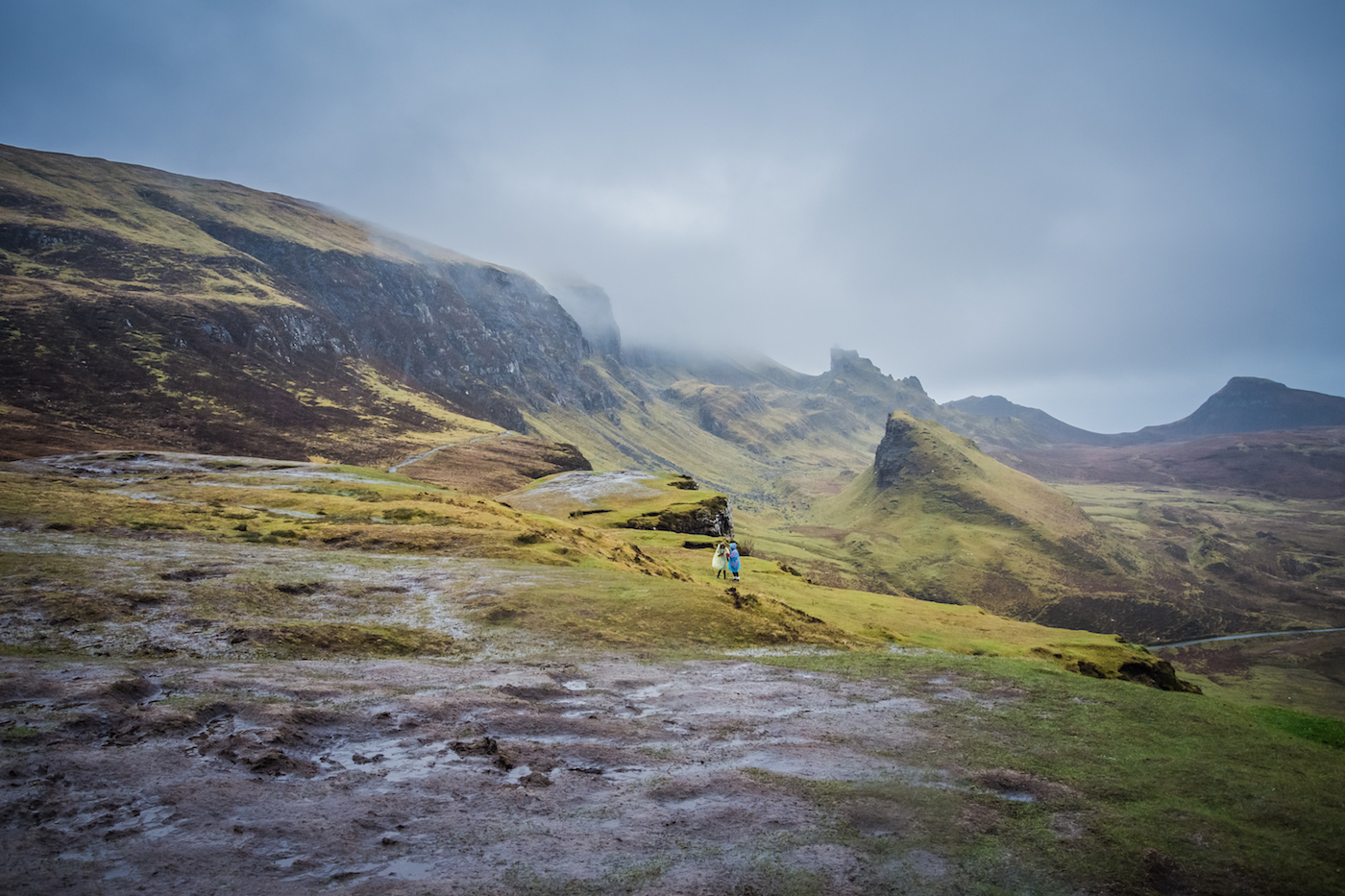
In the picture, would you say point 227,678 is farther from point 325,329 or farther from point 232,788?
point 325,329

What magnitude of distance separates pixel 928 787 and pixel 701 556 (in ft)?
152

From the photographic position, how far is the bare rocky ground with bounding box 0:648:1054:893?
9016mm

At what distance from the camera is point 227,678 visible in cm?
1698

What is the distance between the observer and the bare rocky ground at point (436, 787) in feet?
29.6

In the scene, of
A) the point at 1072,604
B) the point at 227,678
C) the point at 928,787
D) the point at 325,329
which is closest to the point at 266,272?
the point at 325,329

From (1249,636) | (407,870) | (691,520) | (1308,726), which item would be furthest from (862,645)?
(1249,636)

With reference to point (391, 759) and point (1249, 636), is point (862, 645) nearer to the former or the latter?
point (391, 759)

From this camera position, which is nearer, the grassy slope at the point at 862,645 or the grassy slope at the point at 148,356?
the grassy slope at the point at 862,645

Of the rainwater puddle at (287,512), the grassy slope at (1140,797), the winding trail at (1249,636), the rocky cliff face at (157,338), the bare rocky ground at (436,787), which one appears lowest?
the winding trail at (1249,636)

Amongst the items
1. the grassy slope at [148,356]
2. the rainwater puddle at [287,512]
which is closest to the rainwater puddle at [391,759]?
the rainwater puddle at [287,512]

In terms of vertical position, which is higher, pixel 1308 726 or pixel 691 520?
pixel 1308 726

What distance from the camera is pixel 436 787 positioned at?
12.1 m

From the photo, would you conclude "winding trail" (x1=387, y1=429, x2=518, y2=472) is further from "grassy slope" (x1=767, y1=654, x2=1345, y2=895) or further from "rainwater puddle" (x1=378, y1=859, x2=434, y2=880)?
"grassy slope" (x1=767, y1=654, x2=1345, y2=895)

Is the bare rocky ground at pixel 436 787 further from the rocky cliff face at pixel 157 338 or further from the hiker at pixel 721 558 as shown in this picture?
the rocky cliff face at pixel 157 338
